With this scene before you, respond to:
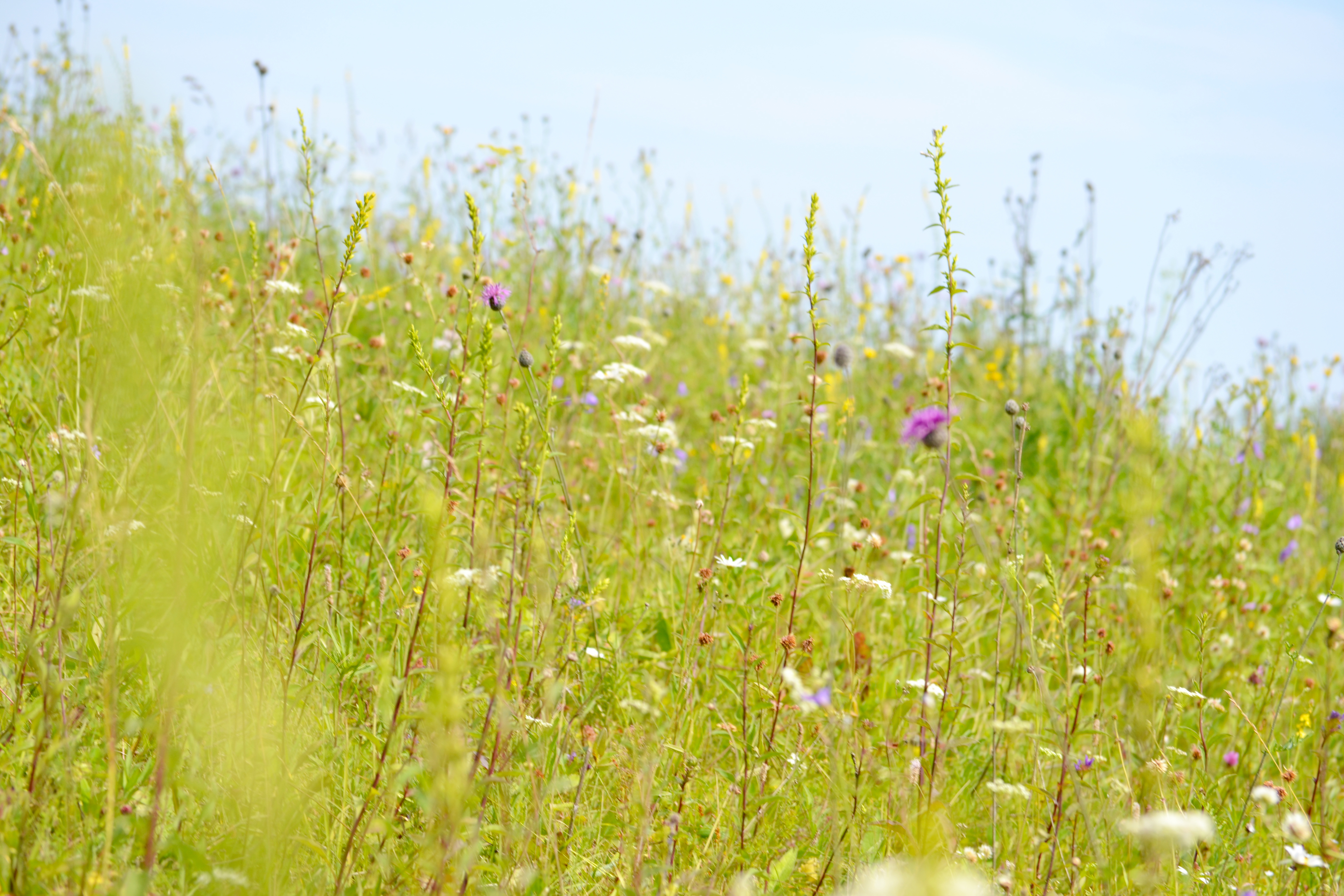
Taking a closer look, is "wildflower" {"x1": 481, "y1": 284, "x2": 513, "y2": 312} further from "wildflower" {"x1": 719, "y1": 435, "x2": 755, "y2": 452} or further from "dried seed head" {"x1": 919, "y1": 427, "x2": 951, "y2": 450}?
"dried seed head" {"x1": 919, "y1": 427, "x2": 951, "y2": 450}

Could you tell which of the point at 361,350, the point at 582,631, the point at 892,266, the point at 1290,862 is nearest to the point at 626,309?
the point at 892,266

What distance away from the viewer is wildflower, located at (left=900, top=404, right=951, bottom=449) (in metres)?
1.81

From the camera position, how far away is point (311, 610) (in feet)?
6.47

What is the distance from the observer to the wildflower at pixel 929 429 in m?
1.81

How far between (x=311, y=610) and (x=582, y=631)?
595 mm

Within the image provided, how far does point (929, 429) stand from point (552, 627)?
882 millimetres

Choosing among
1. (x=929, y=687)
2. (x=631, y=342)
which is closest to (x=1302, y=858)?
(x=929, y=687)

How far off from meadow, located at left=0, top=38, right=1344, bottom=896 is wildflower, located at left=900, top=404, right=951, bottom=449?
0.07ft

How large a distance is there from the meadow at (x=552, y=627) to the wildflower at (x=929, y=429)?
2 centimetres

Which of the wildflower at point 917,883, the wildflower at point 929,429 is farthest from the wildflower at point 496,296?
the wildflower at point 917,883

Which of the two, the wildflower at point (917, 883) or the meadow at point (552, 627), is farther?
the meadow at point (552, 627)

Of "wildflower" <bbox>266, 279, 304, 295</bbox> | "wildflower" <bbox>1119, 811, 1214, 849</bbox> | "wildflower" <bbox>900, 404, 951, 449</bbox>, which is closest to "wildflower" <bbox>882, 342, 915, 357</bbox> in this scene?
"wildflower" <bbox>900, 404, 951, 449</bbox>

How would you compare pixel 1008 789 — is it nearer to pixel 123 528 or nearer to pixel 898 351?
pixel 123 528

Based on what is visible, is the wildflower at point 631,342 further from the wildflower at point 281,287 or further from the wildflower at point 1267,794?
the wildflower at point 1267,794
